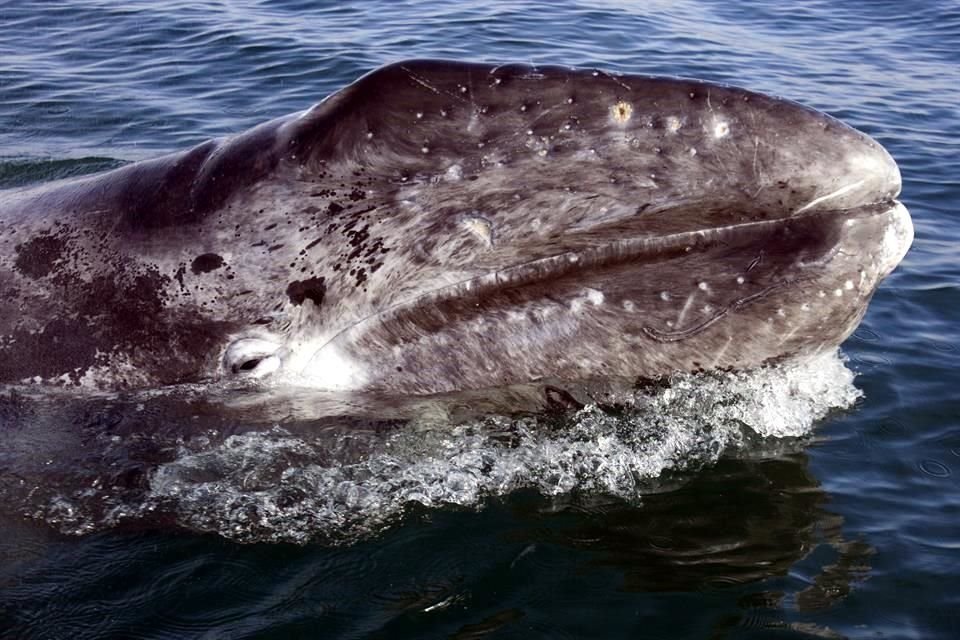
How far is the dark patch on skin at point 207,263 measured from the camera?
218 inches

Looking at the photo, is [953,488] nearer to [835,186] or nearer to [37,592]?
[835,186]

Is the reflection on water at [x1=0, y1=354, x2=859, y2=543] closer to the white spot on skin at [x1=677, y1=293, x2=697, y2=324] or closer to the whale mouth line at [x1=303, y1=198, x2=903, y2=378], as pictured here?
the white spot on skin at [x1=677, y1=293, x2=697, y2=324]

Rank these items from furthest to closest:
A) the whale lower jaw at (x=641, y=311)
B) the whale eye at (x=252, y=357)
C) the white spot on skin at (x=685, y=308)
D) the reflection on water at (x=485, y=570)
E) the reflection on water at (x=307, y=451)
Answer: the whale eye at (x=252, y=357), the reflection on water at (x=307, y=451), the white spot on skin at (x=685, y=308), the whale lower jaw at (x=641, y=311), the reflection on water at (x=485, y=570)

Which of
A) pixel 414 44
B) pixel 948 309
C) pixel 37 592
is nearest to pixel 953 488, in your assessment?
pixel 948 309

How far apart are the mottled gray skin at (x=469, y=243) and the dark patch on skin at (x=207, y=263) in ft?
0.05

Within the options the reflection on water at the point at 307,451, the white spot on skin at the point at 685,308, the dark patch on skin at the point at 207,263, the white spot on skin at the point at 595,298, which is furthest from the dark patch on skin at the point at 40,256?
the white spot on skin at the point at 685,308

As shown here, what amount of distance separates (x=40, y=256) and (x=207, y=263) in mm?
934

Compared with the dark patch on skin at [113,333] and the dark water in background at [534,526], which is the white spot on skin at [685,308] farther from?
the dark patch on skin at [113,333]

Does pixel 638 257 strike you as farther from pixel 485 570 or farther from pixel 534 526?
pixel 485 570

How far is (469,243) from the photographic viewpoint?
5.35m

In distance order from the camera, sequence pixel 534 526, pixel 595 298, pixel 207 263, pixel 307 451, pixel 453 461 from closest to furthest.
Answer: pixel 595 298, pixel 207 263, pixel 307 451, pixel 534 526, pixel 453 461

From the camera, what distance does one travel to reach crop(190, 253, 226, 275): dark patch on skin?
18.1 feet

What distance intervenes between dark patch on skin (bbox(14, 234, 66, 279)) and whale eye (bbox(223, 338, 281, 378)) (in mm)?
1029

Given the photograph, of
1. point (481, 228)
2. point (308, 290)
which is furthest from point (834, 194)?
point (308, 290)
